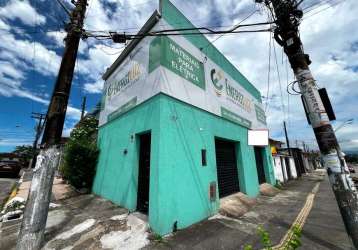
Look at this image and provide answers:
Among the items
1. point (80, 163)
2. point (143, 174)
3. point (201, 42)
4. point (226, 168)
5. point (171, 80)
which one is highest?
point (201, 42)

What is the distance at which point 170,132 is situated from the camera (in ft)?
17.4

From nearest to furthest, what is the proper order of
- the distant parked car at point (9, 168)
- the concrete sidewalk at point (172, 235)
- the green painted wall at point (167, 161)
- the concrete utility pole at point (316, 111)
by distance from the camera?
the concrete utility pole at point (316, 111), the concrete sidewalk at point (172, 235), the green painted wall at point (167, 161), the distant parked car at point (9, 168)

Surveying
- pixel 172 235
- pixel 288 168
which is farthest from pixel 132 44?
pixel 288 168

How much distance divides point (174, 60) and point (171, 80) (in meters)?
0.85

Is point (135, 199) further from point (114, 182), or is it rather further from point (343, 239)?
point (343, 239)

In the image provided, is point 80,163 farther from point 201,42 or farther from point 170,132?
point 201,42

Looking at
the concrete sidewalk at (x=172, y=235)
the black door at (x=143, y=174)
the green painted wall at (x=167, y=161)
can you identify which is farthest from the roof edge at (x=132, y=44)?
the concrete sidewalk at (x=172, y=235)

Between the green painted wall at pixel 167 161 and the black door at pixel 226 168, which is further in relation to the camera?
the black door at pixel 226 168

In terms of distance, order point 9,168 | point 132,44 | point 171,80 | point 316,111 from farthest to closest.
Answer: point 9,168, point 132,44, point 171,80, point 316,111

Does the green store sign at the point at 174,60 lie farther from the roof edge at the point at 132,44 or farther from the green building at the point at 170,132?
the roof edge at the point at 132,44

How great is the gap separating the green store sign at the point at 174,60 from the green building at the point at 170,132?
3 cm

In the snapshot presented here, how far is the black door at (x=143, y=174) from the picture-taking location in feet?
19.7

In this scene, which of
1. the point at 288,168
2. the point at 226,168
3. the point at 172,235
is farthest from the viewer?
the point at 288,168

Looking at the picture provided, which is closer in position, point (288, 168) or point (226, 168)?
point (226, 168)
